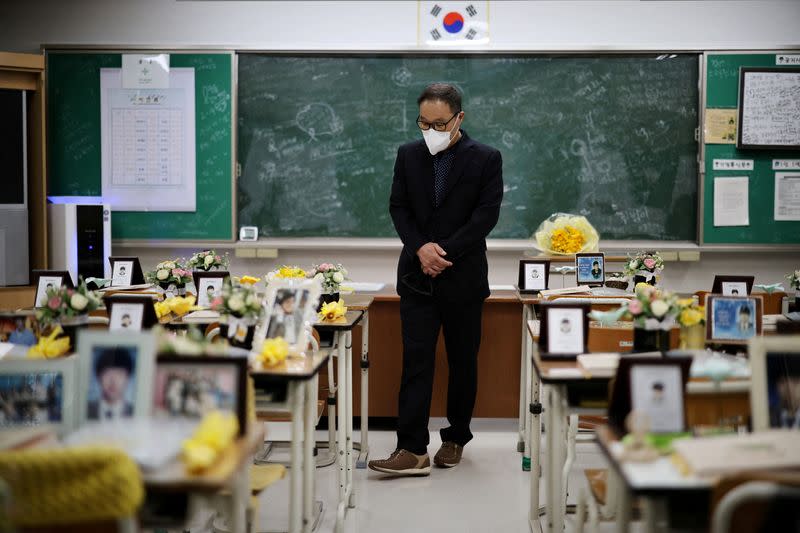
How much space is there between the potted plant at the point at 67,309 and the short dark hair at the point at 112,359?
3.34 feet

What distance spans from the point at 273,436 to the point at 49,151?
2.80 m

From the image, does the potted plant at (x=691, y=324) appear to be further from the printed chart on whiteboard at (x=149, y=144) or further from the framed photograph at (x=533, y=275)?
the printed chart on whiteboard at (x=149, y=144)

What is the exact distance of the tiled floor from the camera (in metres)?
3.39

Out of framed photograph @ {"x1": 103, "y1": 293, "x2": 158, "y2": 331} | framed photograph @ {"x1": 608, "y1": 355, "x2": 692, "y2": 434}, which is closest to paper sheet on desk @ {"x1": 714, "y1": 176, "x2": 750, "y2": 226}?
framed photograph @ {"x1": 608, "y1": 355, "x2": 692, "y2": 434}

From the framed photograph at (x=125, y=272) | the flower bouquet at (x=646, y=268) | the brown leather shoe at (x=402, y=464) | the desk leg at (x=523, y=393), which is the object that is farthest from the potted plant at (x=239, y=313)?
the flower bouquet at (x=646, y=268)

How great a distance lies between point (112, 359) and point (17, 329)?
1.10 m

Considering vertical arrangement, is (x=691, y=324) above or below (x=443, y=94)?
below

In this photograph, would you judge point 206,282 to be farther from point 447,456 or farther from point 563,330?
point 563,330

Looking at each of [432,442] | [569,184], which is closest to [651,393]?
[432,442]

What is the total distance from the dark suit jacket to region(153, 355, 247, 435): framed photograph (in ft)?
6.43

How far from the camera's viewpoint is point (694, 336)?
2828 mm

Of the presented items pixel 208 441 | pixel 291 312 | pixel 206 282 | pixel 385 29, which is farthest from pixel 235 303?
pixel 385 29

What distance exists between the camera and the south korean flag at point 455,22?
559 centimetres

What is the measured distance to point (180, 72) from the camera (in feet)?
18.7
